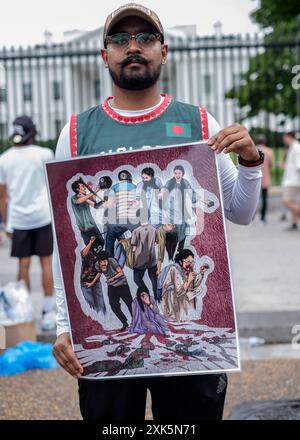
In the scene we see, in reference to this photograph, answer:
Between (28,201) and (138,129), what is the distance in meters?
4.00

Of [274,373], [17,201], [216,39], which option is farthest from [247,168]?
[216,39]

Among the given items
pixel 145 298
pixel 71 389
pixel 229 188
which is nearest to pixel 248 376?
pixel 71 389

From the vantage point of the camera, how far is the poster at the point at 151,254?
215 cm

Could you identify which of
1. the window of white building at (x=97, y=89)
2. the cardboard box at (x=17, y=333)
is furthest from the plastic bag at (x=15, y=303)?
the window of white building at (x=97, y=89)

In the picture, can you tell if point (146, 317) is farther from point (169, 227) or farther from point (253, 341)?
point (253, 341)

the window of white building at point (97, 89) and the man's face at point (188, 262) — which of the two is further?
the window of white building at point (97, 89)

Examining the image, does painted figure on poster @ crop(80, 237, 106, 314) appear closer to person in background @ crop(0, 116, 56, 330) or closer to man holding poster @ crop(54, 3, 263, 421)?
man holding poster @ crop(54, 3, 263, 421)

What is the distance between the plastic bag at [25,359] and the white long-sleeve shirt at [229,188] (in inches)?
116

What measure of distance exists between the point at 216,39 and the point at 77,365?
40.2 ft

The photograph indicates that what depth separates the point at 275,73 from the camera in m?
16.9

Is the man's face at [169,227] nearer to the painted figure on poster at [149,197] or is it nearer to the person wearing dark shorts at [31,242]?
the painted figure on poster at [149,197]

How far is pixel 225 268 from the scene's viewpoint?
2162 millimetres
